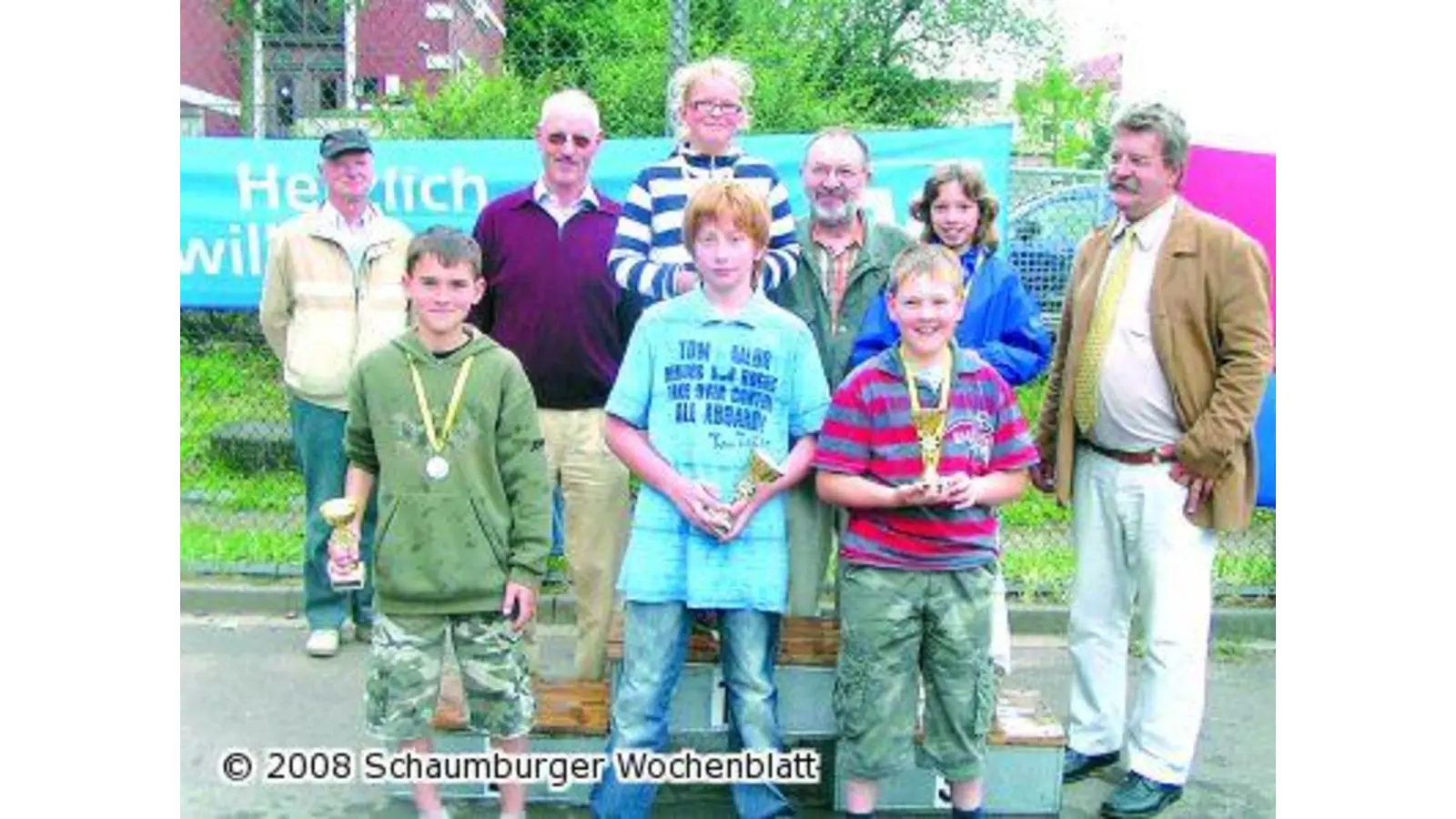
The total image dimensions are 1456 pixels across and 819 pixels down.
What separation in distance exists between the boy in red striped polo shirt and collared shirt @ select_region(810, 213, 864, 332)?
0.38 meters

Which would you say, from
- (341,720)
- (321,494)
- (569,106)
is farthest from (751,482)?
(321,494)

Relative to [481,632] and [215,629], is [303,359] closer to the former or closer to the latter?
[215,629]

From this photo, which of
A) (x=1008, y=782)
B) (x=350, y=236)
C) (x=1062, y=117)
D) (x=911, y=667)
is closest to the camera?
(x=911, y=667)

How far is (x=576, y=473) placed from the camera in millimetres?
4176

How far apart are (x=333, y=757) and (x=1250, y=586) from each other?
394cm

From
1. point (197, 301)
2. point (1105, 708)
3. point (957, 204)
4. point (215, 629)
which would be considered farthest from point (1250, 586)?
point (197, 301)

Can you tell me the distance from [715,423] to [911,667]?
31.1 inches

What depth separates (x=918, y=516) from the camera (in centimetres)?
344

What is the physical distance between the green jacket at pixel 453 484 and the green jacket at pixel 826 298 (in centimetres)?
82

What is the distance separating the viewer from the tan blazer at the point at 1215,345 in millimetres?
3697

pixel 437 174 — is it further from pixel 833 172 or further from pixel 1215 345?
pixel 1215 345

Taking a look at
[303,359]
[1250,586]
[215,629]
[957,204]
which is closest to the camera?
[957,204]

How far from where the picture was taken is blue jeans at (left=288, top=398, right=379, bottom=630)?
5.02m

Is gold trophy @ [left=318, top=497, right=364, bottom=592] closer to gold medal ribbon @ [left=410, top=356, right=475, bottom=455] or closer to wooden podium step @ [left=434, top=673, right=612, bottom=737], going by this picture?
gold medal ribbon @ [left=410, top=356, right=475, bottom=455]
